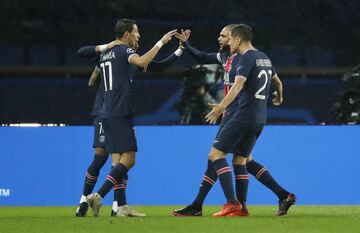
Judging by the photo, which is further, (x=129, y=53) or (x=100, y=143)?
(x=100, y=143)

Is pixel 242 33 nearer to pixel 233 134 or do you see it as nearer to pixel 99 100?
pixel 233 134

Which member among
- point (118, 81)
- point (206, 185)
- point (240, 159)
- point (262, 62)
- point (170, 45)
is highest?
point (170, 45)

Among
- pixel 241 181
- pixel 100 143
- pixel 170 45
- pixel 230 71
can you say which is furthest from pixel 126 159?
pixel 170 45

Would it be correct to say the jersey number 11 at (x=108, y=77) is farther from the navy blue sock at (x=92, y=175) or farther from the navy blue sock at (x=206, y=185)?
the navy blue sock at (x=206, y=185)

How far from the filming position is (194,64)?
15.4m

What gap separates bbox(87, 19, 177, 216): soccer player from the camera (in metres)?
8.81

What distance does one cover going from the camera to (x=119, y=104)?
8844 millimetres

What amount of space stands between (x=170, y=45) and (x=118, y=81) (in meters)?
6.67

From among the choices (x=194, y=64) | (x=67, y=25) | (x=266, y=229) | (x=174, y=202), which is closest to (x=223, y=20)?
(x=194, y=64)

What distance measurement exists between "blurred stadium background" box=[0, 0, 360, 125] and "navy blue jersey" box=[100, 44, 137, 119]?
592 centimetres

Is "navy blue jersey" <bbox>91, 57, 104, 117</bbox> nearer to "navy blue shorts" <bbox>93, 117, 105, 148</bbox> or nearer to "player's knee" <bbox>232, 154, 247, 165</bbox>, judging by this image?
"navy blue shorts" <bbox>93, 117, 105, 148</bbox>

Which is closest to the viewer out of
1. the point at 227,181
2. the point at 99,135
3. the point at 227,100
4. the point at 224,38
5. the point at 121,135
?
the point at 227,100

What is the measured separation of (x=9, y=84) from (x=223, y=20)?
138 inches

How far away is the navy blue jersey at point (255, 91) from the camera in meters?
8.69
